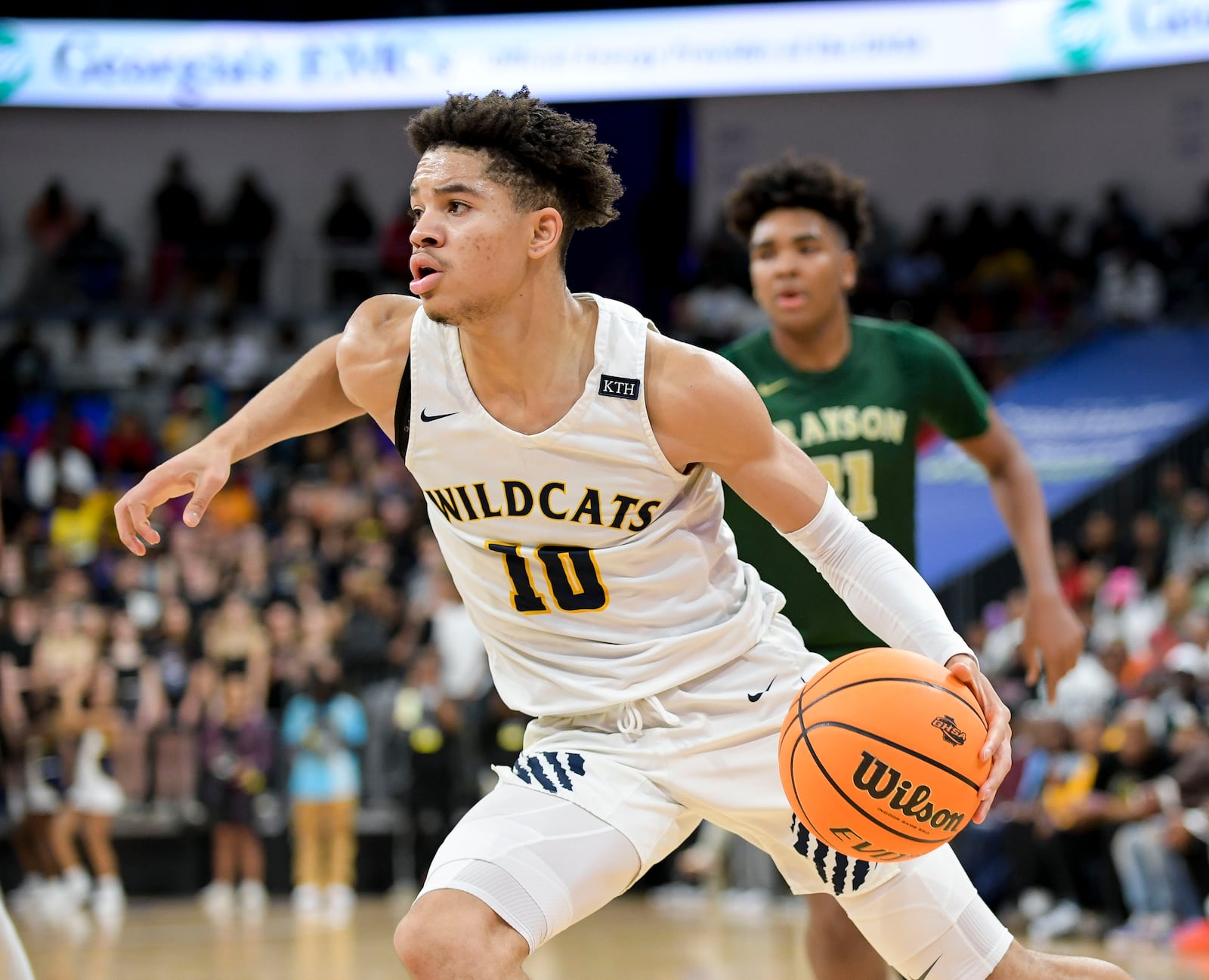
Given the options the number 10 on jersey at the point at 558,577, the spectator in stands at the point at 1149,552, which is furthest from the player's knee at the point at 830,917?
the spectator in stands at the point at 1149,552

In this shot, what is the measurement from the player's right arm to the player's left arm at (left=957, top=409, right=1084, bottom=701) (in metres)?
2.08

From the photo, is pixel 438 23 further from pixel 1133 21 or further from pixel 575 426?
pixel 575 426

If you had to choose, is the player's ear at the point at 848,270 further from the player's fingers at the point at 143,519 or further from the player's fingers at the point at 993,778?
the player's fingers at the point at 143,519

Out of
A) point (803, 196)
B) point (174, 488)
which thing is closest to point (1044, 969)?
point (174, 488)

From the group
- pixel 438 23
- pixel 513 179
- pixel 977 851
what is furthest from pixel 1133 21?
pixel 513 179

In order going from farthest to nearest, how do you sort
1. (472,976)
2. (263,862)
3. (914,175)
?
(914,175)
(263,862)
(472,976)

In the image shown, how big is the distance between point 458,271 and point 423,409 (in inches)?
14.0

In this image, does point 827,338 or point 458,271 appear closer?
point 458,271

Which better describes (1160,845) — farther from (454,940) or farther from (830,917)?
(454,940)

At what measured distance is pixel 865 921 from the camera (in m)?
3.85

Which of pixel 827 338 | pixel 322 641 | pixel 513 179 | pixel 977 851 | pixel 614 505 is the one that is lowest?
pixel 977 851

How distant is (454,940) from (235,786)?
32.5 feet

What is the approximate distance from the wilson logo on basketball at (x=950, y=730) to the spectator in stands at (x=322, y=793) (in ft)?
32.2

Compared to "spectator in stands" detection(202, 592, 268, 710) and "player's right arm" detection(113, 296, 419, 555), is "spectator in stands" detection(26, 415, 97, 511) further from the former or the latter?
"player's right arm" detection(113, 296, 419, 555)
